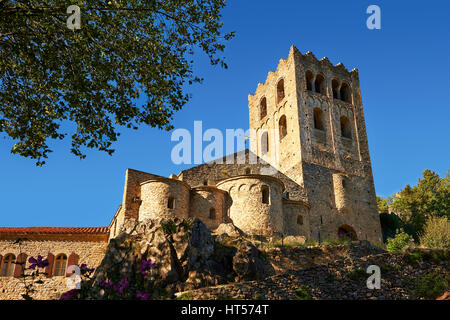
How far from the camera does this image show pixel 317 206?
1282 inches

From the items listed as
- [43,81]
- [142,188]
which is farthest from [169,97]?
[142,188]

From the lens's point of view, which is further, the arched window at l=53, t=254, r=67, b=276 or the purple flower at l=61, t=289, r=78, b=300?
the arched window at l=53, t=254, r=67, b=276

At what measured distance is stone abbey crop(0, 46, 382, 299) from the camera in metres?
22.8

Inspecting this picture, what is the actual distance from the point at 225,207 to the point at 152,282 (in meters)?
13.7

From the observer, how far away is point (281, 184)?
27.9 m

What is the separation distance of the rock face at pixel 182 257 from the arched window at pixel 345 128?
24.3 meters

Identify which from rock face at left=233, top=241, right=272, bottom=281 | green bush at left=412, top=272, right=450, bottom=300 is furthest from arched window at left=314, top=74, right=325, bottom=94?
green bush at left=412, top=272, right=450, bottom=300

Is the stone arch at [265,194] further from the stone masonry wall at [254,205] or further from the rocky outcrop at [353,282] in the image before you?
the rocky outcrop at [353,282]

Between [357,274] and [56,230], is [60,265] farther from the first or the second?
[357,274]

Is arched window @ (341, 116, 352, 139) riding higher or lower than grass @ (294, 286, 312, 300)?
higher

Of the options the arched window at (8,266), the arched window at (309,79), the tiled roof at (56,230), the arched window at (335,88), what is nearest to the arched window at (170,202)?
the tiled roof at (56,230)

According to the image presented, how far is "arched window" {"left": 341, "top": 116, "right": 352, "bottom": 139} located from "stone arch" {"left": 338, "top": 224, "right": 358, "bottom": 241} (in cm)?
988

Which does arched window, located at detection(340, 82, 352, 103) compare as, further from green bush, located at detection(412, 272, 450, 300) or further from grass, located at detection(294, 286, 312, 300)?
grass, located at detection(294, 286, 312, 300)

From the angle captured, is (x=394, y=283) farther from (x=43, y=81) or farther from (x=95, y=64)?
(x=43, y=81)
